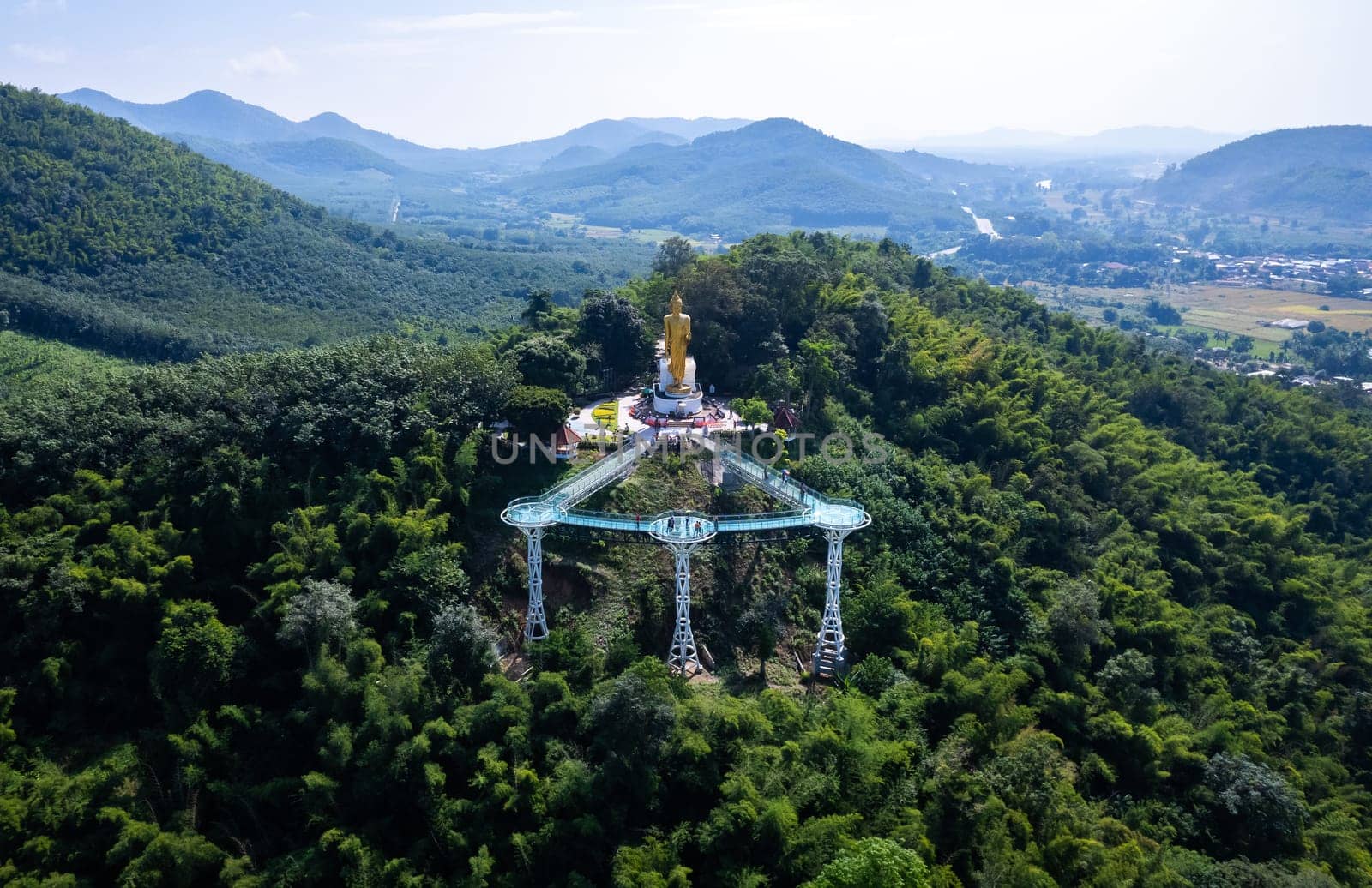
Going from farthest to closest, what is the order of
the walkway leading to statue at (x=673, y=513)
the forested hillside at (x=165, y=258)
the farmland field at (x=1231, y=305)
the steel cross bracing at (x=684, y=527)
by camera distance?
the farmland field at (x=1231, y=305)
the forested hillside at (x=165, y=258)
the walkway leading to statue at (x=673, y=513)
the steel cross bracing at (x=684, y=527)

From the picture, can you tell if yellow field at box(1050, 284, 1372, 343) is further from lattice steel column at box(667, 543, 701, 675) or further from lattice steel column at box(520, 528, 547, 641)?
lattice steel column at box(520, 528, 547, 641)

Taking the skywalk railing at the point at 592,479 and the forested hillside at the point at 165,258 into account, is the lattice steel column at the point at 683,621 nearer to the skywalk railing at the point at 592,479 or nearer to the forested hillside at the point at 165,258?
the skywalk railing at the point at 592,479

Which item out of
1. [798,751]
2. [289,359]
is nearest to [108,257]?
[289,359]

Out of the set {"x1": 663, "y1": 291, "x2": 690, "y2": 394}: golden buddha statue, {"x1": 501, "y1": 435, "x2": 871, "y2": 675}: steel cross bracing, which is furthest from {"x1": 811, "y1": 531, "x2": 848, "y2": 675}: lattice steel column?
{"x1": 663, "y1": 291, "x2": 690, "y2": 394}: golden buddha statue

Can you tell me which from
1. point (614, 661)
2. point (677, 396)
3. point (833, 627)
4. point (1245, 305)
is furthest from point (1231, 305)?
point (614, 661)

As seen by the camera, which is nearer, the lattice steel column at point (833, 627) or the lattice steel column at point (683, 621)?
the lattice steel column at point (683, 621)

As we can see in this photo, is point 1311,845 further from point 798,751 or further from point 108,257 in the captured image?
point 108,257

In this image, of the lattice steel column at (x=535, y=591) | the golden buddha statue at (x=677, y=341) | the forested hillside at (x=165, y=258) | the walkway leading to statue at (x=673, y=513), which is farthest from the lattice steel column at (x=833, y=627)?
the forested hillside at (x=165, y=258)
